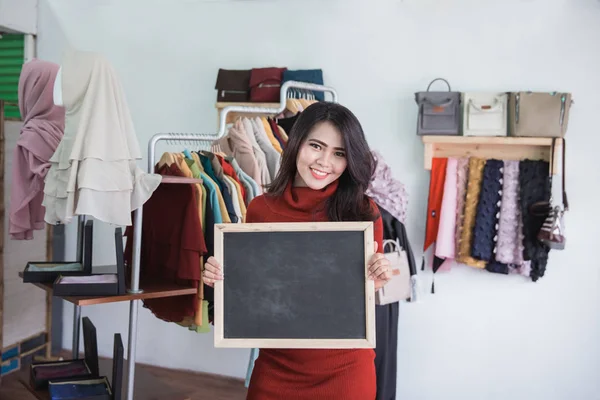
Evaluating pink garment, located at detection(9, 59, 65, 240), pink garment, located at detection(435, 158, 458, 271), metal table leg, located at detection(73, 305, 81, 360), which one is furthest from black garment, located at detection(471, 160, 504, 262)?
pink garment, located at detection(9, 59, 65, 240)

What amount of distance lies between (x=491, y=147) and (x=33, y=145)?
2530mm

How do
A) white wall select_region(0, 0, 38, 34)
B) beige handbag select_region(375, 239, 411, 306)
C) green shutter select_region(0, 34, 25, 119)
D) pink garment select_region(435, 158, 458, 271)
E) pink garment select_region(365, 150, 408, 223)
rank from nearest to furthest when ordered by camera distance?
beige handbag select_region(375, 239, 411, 306)
pink garment select_region(365, 150, 408, 223)
pink garment select_region(435, 158, 458, 271)
white wall select_region(0, 0, 38, 34)
green shutter select_region(0, 34, 25, 119)

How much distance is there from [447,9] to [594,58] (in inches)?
35.2

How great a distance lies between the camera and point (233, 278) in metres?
1.65

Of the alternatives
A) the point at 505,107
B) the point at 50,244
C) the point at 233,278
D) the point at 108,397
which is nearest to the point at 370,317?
the point at 233,278

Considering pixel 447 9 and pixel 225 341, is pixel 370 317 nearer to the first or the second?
pixel 225 341

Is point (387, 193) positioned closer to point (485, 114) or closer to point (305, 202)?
point (485, 114)

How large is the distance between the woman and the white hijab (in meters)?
0.72

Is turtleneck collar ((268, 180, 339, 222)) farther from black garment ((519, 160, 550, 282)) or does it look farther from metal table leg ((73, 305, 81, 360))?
black garment ((519, 160, 550, 282))

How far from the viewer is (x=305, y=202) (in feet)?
5.86

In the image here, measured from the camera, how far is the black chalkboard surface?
5.29 feet

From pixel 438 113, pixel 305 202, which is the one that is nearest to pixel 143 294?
pixel 305 202

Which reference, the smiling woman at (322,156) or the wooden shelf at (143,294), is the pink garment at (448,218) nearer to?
the wooden shelf at (143,294)

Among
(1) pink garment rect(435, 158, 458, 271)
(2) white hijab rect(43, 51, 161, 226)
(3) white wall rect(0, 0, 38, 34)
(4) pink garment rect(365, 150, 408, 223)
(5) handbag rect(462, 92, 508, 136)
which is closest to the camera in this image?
(2) white hijab rect(43, 51, 161, 226)
